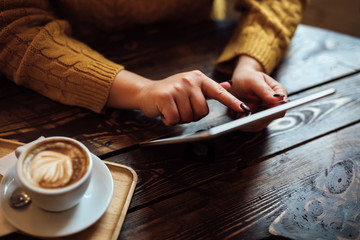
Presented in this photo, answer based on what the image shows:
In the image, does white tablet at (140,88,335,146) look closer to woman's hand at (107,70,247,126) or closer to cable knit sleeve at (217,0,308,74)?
woman's hand at (107,70,247,126)

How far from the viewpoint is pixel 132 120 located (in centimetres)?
85

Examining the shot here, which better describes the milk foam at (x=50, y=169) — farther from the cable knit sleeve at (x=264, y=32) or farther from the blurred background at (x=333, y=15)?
the blurred background at (x=333, y=15)

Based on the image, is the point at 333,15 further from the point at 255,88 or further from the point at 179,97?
the point at 179,97

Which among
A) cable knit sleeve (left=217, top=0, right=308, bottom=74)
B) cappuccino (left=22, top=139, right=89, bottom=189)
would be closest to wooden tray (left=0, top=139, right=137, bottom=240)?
cappuccino (left=22, top=139, right=89, bottom=189)

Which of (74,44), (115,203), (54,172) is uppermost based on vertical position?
(74,44)

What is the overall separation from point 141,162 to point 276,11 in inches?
28.1

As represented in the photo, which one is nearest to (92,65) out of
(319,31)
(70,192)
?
(70,192)

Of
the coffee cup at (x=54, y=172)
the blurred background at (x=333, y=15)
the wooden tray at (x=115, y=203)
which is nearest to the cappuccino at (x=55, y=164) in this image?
the coffee cup at (x=54, y=172)

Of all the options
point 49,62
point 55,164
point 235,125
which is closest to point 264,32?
point 235,125

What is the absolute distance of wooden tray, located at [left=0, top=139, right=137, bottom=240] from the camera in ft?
1.99

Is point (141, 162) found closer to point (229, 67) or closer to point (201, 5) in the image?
Answer: point (229, 67)

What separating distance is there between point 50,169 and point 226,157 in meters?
0.43

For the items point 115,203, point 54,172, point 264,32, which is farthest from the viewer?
point 264,32

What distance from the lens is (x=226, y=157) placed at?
0.80 metres
